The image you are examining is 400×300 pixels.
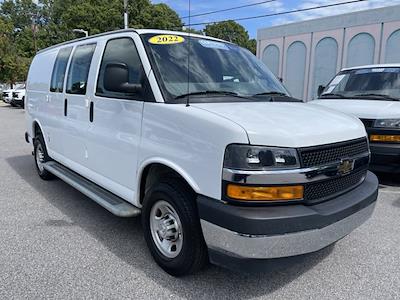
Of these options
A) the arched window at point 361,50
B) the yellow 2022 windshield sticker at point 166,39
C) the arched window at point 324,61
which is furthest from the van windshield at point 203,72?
the arched window at point 324,61

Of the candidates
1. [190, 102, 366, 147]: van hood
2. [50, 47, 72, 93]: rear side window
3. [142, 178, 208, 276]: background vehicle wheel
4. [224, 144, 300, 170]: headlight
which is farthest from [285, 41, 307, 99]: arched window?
[224, 144, 300, 170]: headlight

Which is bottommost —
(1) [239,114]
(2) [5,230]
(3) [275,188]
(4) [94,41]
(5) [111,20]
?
(2) [5,230]

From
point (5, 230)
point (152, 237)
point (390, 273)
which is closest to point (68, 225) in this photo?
point (5, 230)

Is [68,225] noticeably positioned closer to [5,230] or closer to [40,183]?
[5,230]

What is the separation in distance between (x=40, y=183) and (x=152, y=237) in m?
3.48

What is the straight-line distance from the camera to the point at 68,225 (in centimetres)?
436

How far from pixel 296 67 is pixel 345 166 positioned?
69.6 feet

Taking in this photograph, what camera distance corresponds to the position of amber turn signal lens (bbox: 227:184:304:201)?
101 inches

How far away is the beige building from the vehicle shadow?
17903mm

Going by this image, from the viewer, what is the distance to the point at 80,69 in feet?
15.4

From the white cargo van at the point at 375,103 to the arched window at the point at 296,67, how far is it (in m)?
15.5

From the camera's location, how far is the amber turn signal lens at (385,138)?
5.59 meters

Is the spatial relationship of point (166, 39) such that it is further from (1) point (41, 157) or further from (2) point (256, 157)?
(1) point (41, 157)

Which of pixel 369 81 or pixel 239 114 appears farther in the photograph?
Result: pixel 369 81
